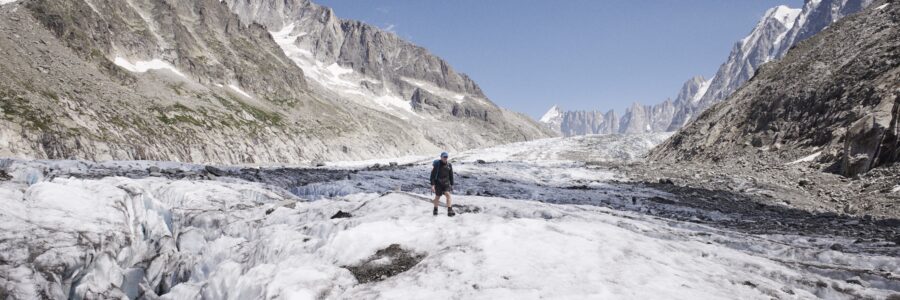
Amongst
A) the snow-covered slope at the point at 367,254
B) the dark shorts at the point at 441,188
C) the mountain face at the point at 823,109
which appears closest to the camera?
the snow-covered slope at the point at 367,254

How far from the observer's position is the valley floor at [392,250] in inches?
416

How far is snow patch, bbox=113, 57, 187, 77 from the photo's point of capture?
338ft

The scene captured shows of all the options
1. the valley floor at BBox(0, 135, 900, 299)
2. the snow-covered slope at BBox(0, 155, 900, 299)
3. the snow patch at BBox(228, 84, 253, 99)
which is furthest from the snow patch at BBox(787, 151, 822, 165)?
the snow patch at BBox(228, 84, 253, 99)

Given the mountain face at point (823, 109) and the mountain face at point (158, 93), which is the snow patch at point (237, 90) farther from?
the mountain face at point (823, 109)

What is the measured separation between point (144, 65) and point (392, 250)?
118 metres

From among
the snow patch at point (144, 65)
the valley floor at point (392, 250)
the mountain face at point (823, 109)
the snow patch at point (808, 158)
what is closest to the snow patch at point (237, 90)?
the snow patch at point (144, 65)

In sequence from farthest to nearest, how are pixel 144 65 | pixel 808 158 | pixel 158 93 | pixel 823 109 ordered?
pixel 144 65
pixel 158 93
pixel 823 109
pixel 808 158

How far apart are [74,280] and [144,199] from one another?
6.59 meters

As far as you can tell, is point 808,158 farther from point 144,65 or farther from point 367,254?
point 144,65

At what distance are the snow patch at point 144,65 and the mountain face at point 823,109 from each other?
334 ft

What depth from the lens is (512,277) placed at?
10.4m

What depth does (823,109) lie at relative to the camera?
4284 centimetres

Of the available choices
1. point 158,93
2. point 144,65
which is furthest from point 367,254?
A: point 144,65

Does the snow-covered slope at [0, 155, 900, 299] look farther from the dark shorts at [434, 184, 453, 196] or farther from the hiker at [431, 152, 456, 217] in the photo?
the dark shorts at [434, 184, 453, 196]
